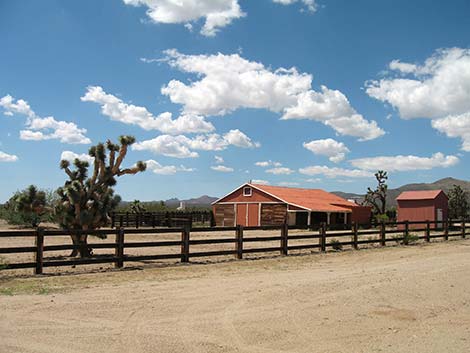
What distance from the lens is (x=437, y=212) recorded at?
1479 inches

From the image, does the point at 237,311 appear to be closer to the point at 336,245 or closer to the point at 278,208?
the point at 336,245

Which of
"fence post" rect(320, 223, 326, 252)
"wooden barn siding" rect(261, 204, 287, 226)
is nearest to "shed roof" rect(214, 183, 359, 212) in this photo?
"wooden barn siding" rect(261, 204, 287, 226)

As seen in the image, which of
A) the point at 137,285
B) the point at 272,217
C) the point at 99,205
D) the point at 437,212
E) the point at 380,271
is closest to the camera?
the point at 137,285

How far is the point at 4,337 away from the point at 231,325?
3.00 m

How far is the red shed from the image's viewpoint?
123 ft

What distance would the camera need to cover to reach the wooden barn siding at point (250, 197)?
42000 mm

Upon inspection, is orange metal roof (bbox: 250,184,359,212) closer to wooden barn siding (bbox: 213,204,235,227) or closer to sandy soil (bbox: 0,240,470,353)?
wooden barn siding (bbox: 213,204,235,227)

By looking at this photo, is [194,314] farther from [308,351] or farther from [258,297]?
[308,351]

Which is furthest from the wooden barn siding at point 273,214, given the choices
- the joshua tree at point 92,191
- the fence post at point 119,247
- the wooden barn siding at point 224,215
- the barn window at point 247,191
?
the fence post at point 119,247

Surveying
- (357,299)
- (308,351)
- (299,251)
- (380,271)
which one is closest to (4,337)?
(308,351)

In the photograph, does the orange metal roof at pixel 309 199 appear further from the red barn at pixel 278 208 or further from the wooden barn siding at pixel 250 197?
the wooden barn siding at pixel 250 197

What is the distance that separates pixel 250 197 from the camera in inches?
1695

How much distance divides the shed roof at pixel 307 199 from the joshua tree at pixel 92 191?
2463cm

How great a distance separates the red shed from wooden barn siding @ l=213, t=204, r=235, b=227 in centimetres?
1438
